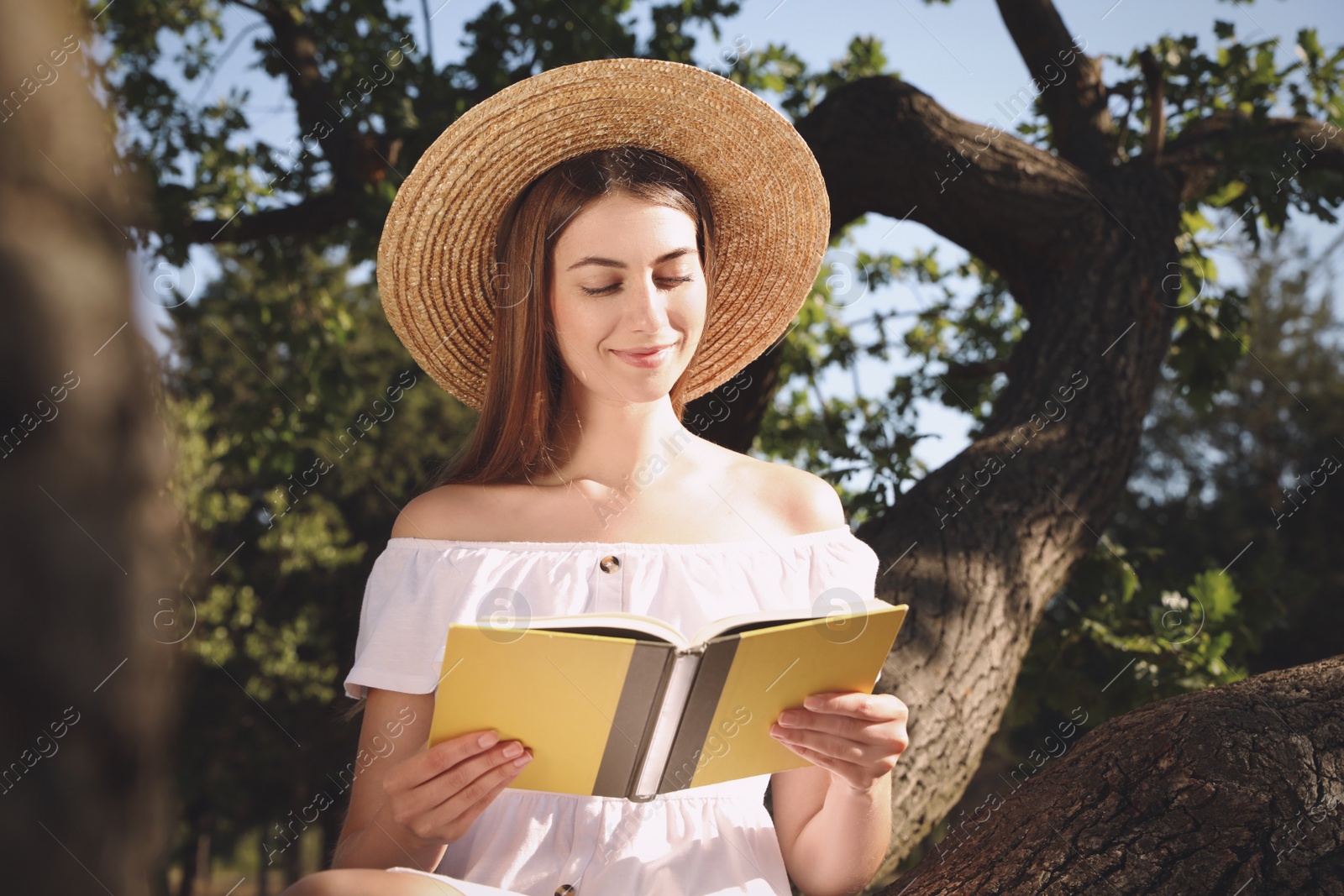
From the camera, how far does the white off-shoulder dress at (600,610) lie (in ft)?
6.62

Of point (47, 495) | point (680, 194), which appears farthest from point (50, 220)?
point (680, 194)

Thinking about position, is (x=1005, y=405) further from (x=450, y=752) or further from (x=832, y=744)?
(x=450, y=752)

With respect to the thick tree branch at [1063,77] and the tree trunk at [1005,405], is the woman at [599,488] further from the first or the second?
the thick tree branch at [1063,77]

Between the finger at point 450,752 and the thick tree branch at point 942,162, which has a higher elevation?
the thick tree branch at point 942,162

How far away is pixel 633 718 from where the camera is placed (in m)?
1.78

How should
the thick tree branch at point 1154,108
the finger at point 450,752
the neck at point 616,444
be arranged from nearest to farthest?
the finger at point 450,752 → the neck at point 616,444 → the thick tree branch at point 1154,108

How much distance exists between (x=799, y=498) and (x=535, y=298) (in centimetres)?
77

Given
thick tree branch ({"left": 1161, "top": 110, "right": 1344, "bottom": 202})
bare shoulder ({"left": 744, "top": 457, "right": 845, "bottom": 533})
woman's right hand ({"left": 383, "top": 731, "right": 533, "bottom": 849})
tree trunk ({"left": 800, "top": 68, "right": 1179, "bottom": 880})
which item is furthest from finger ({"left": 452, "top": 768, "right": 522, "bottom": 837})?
thick tree branch ({"left": 1161, "top": 110, "right": 1344, "bottom": 202})

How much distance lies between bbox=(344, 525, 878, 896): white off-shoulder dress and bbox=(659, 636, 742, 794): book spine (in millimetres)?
194

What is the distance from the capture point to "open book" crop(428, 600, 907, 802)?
1649mm

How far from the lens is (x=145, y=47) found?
6145 millimetres

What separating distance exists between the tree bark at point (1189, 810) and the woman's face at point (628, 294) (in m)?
1.15

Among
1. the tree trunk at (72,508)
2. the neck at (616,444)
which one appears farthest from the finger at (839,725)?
the tree trunk at (72,508)

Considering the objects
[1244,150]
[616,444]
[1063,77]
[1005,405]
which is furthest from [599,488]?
[1063,77]
